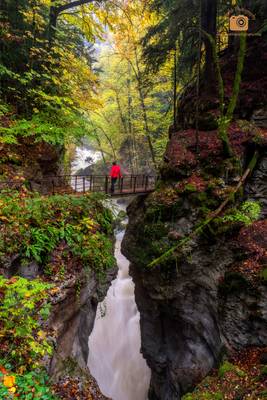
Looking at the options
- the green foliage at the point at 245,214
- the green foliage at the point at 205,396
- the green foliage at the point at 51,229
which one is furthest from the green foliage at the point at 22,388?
the green foliage at the point at 245,214

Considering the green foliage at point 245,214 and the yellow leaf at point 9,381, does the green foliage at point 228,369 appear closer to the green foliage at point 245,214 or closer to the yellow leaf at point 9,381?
the green foliage at point 245,214

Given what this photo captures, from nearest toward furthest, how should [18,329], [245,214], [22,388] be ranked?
[22,388], [18,329], [245,214]

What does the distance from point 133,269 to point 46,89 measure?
32.7 ft

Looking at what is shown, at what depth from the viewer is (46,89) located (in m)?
11.0

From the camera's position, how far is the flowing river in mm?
16188

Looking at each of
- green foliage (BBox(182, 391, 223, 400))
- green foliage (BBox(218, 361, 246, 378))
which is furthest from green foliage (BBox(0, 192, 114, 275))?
green foliage (BBox(218, 361, 246, 378))

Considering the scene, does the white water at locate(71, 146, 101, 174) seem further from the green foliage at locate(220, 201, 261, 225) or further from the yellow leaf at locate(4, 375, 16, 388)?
the yellow leaf at locate(4, 375, 16, 388)

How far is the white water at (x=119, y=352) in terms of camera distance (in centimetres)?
1619

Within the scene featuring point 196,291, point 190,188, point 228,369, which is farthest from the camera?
point 190,188

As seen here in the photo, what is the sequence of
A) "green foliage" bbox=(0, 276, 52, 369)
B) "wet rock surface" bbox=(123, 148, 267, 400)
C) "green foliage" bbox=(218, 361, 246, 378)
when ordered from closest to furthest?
"green foliage" bbox=(0, 276, 52, 369) → "green foliage" bbox=(218, 361, 246, 378) → "wet rock surface" bbox=(123, 148, 267, 400)

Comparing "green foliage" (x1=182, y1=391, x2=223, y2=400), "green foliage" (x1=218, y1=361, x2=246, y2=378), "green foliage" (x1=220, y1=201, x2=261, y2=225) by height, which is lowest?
"green foliage" (x1=182, y1=391, x2=223, y2=400)

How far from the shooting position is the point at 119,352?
17.9 m

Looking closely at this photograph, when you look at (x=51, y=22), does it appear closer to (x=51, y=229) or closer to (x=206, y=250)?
(x=51, y=229)

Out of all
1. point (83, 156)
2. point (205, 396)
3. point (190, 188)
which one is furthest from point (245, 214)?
point (83, 156)
